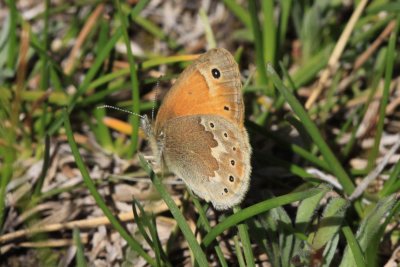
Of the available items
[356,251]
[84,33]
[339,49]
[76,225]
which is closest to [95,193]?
[76,225]

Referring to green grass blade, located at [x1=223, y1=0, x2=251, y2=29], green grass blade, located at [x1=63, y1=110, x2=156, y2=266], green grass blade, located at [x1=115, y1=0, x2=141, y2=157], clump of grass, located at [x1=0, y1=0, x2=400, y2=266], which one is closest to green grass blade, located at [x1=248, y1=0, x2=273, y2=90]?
clump of grass, located at [x1=0, y1=0, x2=400, y2=266]

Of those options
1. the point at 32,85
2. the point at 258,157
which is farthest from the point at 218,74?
the point at 32,85

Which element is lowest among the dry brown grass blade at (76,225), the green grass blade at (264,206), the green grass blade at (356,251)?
the dry brown grass blade at (76,225)

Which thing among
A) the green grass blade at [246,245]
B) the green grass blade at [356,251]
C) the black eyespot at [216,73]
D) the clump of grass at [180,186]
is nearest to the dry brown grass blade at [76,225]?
the clump of grass at [180,186]

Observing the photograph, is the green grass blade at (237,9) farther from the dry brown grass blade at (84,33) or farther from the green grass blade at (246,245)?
the green grass blade at (246,245)

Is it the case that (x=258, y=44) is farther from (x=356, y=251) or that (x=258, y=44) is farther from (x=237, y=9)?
(x=356, y=251)

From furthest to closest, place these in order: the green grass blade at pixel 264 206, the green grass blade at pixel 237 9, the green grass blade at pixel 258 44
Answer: the green grass blade at pixel 237 9, the green grass blade at pixel 258 44, the green grass blade at pixel 264 206

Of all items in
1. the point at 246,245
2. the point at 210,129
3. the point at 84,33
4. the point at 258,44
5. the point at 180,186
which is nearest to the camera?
the point at 246,245

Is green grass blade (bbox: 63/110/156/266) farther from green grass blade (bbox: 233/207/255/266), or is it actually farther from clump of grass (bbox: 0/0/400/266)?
green grass blade (bbox: 233/207/255/266)

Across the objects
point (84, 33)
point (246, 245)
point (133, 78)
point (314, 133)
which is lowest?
point (246, 245)
